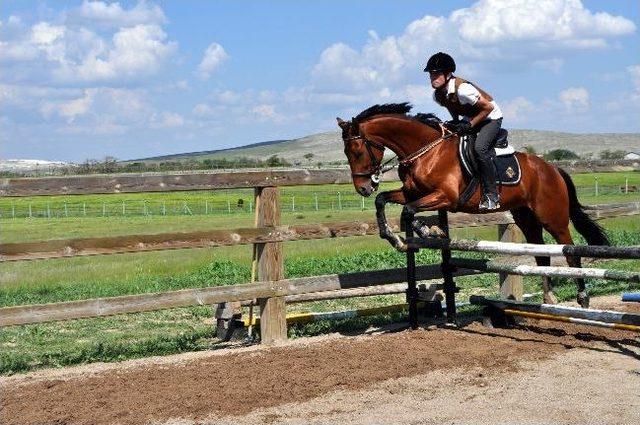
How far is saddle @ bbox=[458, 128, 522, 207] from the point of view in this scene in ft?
29.4

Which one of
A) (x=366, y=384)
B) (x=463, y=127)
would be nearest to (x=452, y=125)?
(x=463, y=127)

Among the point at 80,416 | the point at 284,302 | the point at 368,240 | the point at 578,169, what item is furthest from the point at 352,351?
the point at 368,240

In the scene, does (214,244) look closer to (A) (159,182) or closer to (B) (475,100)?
(A) (159,182)

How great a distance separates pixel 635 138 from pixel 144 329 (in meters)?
174

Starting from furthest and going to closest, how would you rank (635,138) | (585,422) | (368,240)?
(635,138) < (368,240) < (585,422)

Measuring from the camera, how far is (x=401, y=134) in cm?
907

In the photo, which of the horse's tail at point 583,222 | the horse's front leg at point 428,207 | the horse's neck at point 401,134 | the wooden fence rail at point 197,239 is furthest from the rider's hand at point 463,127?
the horse's tail at point 583,222

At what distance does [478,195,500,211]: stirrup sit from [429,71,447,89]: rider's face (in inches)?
52.8

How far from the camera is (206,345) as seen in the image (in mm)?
8945

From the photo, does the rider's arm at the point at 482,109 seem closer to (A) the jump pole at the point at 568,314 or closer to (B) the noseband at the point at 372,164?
(B) the noseband at the point at 372,164

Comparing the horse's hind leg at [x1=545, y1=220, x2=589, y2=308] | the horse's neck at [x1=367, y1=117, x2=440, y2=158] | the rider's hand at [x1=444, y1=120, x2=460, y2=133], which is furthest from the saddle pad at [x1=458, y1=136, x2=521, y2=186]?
the horse's hind leg at [x1=545, y1=220, x2=589, y2=308]

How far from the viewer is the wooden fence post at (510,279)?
10148 mm

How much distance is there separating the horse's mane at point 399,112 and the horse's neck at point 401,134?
0.33 ft

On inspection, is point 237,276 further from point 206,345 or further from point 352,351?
point 352,351
